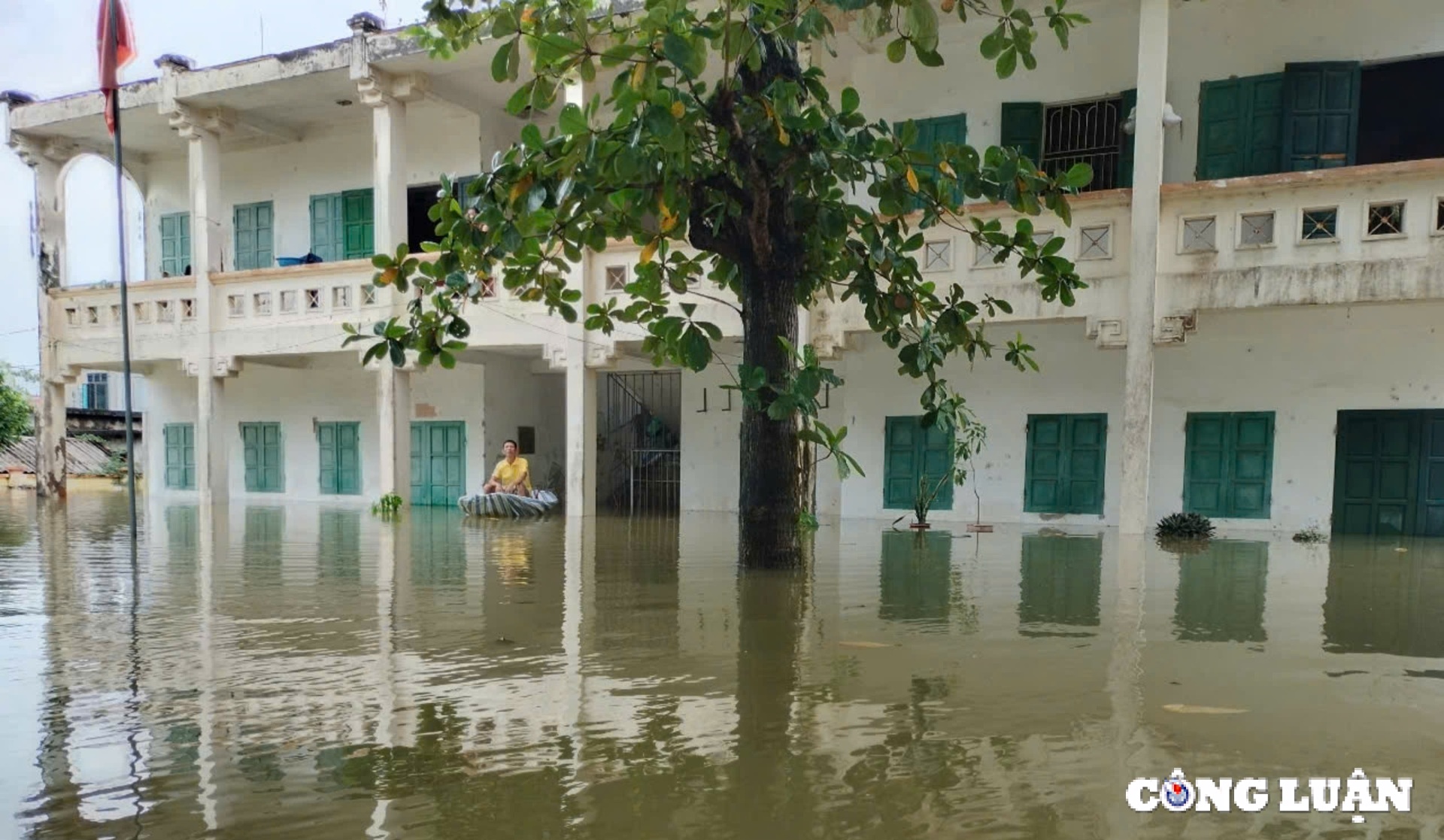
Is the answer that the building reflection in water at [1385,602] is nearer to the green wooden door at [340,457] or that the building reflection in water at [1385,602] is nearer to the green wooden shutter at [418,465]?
the green wooden shutter at [418,465]

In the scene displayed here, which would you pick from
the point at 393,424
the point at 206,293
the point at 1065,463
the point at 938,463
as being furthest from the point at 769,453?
the point at 206,293

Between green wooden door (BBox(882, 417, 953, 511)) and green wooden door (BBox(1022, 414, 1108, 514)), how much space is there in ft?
3.64

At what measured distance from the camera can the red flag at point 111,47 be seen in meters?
7.93

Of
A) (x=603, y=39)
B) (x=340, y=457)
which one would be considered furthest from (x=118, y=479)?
(x=603, y=39)

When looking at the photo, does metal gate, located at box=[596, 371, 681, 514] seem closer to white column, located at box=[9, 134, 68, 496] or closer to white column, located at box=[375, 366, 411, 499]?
white column, located at box=[375, 366, 411, 499]

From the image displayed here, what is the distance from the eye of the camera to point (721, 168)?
5.18 m

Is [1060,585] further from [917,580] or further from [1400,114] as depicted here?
[1400,114]

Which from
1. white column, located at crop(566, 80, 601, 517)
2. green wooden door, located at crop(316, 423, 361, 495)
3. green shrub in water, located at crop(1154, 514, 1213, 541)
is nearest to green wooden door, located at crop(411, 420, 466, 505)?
green wooden door, located at crop(316, 423, 361, 495)

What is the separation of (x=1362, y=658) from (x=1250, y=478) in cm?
817

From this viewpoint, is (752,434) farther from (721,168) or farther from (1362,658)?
(1362,658)

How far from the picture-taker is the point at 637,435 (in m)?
17.2

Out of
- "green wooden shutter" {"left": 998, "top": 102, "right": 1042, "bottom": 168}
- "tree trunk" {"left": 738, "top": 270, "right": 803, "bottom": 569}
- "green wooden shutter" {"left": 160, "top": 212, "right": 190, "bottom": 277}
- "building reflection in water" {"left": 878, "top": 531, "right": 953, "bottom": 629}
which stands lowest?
"building reflection in water" {"left": 878, "top": 531, "right": 953, "bottom": 629}

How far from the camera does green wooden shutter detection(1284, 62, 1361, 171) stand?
10336 mm

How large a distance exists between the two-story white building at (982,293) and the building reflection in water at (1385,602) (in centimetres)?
227
